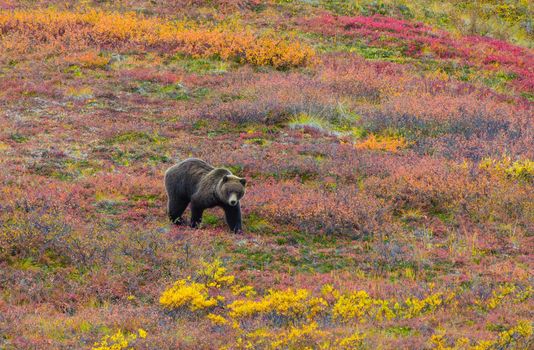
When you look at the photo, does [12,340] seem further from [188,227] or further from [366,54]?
[366,54]

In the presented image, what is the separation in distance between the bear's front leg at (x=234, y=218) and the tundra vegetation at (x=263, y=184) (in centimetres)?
39

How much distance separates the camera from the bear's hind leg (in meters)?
12.9

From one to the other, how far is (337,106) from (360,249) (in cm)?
953

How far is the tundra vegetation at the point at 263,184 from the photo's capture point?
853 cm

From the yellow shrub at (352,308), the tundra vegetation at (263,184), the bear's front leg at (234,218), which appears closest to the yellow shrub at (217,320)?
the tundra vegetation at (263,184)

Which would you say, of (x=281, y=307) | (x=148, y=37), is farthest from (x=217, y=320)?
(x=148, y=37)

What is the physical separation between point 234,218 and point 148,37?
659 inches

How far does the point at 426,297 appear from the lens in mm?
9328

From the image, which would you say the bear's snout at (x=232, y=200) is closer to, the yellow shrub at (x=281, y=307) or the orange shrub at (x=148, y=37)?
the yellow shrub at (x=281, y=307)

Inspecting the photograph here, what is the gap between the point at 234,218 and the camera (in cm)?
1248

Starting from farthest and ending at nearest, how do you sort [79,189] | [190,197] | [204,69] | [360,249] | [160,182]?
1. [204,69]
2. [160,182]
3. [79,189]
4. [190,197]
5. [360,249]

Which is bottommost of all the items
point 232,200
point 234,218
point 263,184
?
point 263,184

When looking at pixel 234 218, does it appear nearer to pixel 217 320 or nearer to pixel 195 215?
pixel 195 215

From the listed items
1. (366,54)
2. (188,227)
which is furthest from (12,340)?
(366,54)
